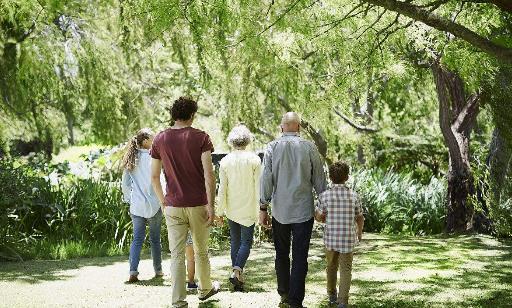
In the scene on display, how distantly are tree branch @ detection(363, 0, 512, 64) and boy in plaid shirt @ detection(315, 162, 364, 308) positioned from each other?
1336 mm

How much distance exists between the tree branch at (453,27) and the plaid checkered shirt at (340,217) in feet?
4.95

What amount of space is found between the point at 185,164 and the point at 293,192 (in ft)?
2.97

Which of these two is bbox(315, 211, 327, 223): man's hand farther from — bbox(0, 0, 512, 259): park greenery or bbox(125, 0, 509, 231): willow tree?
bbox(0, 0, 512, 259): park greenery

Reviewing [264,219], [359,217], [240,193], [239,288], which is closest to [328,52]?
[240,193]

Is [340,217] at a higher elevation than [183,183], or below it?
below

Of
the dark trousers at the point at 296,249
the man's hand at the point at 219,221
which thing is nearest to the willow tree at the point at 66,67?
the man's hand at the point at 219,221

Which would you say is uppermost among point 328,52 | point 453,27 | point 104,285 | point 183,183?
point 328,52

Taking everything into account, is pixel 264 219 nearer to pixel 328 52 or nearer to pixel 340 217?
pixel 340 217

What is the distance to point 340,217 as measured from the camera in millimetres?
5402

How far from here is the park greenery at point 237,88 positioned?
8.45 meters

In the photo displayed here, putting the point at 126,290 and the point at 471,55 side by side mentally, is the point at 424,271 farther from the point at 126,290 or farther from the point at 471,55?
the point at 126,290

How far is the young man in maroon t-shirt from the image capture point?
5.30 m

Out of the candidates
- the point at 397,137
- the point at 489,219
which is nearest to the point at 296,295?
the point at 489,219

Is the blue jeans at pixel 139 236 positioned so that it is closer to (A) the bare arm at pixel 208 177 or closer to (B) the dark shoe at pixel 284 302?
(A) the bare arm at pixel 208 177
